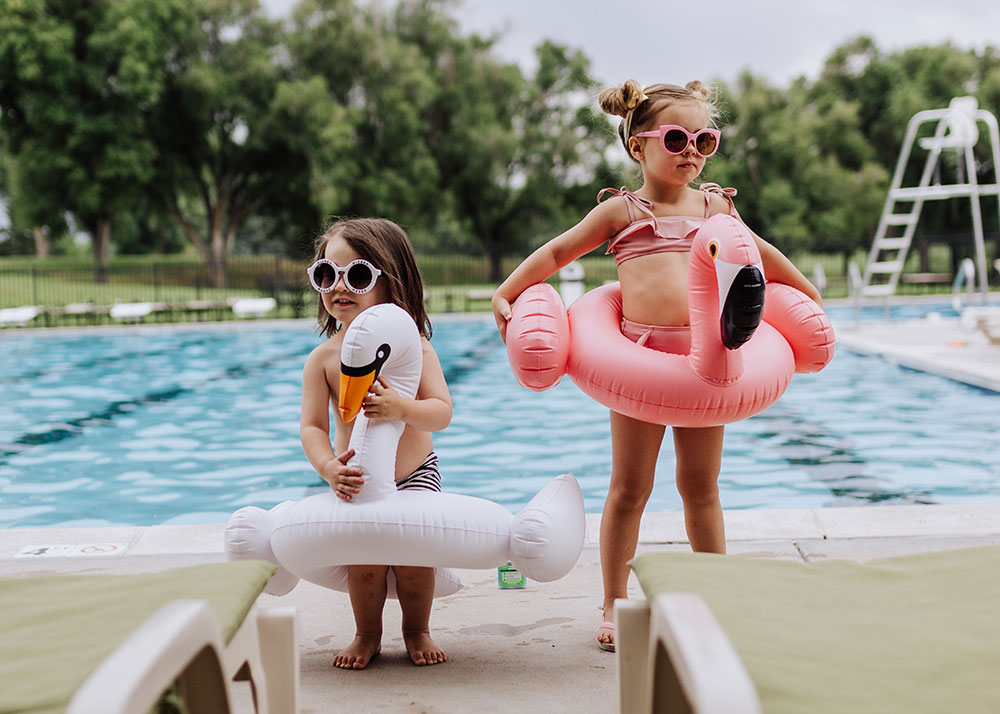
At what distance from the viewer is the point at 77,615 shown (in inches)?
72.7

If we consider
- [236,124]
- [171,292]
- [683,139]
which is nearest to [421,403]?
[683,139]

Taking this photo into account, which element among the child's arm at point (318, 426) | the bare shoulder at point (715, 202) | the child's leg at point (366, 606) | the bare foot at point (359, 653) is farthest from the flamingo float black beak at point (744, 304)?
the bare foot at point (359, 653)

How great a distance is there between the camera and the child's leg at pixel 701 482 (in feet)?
9.17

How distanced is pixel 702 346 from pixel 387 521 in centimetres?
92

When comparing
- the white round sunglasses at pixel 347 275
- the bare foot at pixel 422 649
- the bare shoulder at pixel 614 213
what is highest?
the bare shoulder at pixel 614 213

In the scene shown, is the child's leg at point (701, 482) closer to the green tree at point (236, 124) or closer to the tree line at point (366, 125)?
the tree line at point (366, 125)

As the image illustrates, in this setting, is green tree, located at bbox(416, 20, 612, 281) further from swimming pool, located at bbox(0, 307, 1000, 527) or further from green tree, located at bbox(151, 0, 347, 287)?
swimming pool, located at bbox(0, 307, 1000, 527)

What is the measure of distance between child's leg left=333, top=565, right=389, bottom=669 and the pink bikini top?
116cm

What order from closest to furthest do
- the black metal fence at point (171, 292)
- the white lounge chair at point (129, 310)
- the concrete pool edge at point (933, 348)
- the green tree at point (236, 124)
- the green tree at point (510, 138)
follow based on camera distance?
the concrete pool edge at point (933, 348), the white lounge chair at point (129, 310), the black metal fence at point (171, 292), the green tree at point (236, 124), the green tree at point (510, 138)

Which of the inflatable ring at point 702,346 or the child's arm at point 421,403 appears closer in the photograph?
the inflatable ring at point 702,346

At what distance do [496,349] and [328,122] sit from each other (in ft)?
60.2

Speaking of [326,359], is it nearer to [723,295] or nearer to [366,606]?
[366,606]

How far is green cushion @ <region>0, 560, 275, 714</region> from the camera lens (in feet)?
4.89

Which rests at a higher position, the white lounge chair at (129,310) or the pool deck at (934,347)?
the white lounge chair at (129,310)
